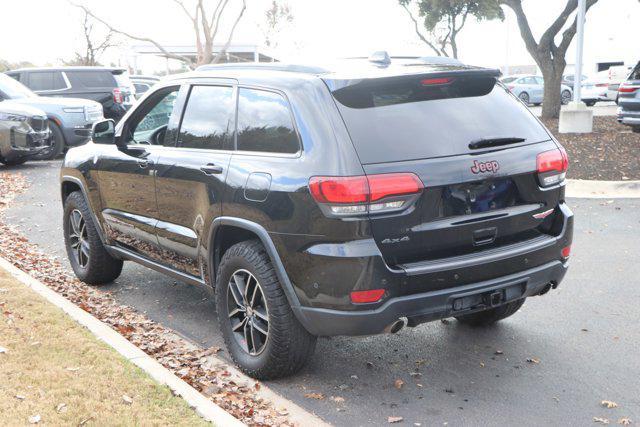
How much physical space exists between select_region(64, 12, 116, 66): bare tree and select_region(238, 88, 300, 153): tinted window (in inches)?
1753

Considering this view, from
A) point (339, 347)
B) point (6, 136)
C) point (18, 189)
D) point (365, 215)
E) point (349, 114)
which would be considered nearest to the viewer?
point (365, 215)

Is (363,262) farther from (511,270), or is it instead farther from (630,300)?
(630,300)

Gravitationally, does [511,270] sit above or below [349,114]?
below

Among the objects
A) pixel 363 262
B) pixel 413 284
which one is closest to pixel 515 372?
pixel 413 284

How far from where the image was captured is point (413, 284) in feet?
12.7

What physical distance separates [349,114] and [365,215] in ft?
2.00

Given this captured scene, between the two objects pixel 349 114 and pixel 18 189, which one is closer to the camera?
pixel 349 114

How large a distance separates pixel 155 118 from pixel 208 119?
3.62 ft

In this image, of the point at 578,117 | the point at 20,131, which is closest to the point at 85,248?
the point at 20,131

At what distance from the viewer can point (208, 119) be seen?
16.3ft

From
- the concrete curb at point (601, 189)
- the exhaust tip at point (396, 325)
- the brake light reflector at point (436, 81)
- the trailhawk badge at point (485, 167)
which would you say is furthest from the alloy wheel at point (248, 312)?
the concrete curb at point (601, 189)

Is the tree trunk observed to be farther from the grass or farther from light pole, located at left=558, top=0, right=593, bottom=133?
the grass

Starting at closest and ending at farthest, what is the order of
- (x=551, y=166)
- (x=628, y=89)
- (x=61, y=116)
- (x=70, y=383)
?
(x=70, y=383) < (x=551, y=166) < (x=628, y=89) < (x=61, y=116)

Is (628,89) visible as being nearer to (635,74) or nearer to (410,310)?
(635,74)
